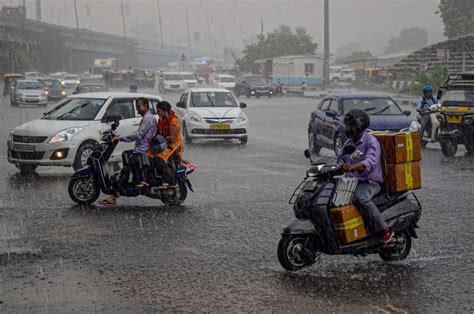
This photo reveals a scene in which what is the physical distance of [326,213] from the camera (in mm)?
7055

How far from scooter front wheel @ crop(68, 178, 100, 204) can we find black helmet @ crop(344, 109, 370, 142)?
16.2 ft

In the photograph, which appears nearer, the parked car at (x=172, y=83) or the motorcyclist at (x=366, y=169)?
the motorcyclist at (x=366, y=169)

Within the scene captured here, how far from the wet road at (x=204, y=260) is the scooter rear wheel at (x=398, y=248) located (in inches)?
3.7

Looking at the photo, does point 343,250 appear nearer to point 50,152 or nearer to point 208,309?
point 208,309

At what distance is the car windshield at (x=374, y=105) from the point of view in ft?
57.8

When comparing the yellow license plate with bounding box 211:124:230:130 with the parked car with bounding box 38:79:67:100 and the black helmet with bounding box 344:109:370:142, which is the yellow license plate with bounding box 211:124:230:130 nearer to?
the black helmet with bounding box 344:109:370:142

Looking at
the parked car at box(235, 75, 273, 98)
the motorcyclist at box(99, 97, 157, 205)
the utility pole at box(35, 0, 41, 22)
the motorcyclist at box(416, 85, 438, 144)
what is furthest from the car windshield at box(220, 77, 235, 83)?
the motorcyclist at box(99, 97, 157, 205)

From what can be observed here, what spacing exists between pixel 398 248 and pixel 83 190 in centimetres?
524

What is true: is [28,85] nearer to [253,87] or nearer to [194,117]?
[253,87]

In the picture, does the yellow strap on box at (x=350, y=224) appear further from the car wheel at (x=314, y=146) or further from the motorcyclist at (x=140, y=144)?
the car wheel at (x=314, y=146)

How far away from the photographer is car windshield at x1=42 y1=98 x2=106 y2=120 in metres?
14.8

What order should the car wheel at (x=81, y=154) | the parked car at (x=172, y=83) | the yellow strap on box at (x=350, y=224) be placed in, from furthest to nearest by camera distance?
the parked car at (x=172, y=83), the car wheel at (x=81, y=154), the yellow strap on box at (x=350, y=224)

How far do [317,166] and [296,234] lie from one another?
68 cm

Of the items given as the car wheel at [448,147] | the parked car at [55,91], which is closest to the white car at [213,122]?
the car wheel at [448,147]
